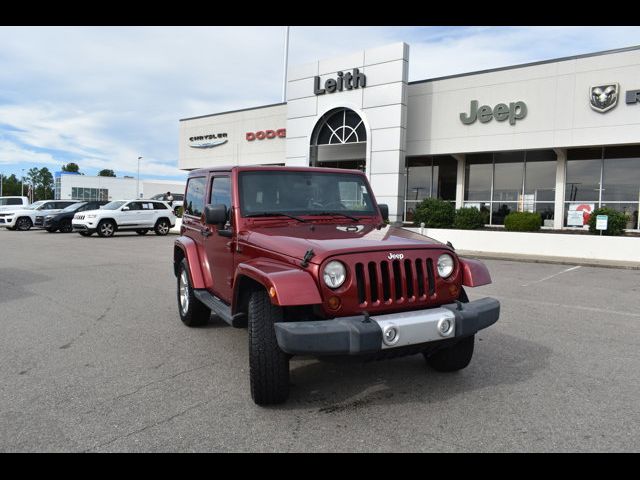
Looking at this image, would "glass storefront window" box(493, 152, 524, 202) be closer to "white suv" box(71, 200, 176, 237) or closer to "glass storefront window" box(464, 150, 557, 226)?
"glass storefront window" box(464, 150, 557, 226)

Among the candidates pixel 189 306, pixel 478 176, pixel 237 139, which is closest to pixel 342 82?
pixel 478 176

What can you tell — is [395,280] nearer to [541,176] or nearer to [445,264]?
[445,264]

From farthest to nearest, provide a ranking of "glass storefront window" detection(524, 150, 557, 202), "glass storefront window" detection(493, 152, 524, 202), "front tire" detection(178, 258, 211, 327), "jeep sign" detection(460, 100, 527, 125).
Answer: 1. "glass storefront window" detection(493, 152, 524, 202)
2. "glass storefront window" detection(524, 150, 557, 202)
3. "jeep sign" detection(460, 100, 527, 125)
4. "front tire" detection(178, 258, 211, 327)

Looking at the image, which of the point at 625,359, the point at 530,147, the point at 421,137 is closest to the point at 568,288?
the point at 625,359

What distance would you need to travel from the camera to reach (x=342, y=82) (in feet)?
78.2

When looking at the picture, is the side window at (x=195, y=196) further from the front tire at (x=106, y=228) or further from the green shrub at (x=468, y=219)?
the front tire at (x=106, y=228)

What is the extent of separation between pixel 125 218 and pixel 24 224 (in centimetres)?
879

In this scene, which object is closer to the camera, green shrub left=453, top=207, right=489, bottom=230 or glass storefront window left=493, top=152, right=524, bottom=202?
green shrub left=453, top=207, right=489, bottom=230

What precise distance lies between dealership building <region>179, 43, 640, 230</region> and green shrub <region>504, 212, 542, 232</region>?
316 cm

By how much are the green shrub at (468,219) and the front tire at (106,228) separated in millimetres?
14783

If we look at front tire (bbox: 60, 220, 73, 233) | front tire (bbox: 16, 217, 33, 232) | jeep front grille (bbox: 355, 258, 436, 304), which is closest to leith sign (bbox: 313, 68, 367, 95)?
front tire (bbox: 60, 220, 73, 233)

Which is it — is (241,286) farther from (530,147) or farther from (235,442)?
(530,147)

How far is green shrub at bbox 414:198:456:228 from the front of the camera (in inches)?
774

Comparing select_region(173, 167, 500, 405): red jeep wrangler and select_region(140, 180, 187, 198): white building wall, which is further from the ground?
select_region(140, 180, 187, 198): white building wall
